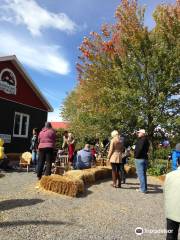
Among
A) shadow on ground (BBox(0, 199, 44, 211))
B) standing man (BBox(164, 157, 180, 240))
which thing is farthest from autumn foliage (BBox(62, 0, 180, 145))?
standing man (BBox(164, 157, 180, 240))

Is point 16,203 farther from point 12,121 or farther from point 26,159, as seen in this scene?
point 12,121

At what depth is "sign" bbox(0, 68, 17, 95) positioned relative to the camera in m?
19.4

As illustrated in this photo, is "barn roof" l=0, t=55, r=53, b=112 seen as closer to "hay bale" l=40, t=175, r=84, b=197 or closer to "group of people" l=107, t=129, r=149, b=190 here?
"group of people" l=107, t=129, r=149, b=190

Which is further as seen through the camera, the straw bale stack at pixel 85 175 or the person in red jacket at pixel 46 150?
the straw bale stack at pixel 85 175

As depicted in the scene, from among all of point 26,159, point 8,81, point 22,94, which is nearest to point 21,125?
point 22,94

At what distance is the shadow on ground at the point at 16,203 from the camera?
778 cm

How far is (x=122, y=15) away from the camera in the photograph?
21438 mm

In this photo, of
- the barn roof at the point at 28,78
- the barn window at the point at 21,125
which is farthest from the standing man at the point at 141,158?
the barn roof at the point at 28,78

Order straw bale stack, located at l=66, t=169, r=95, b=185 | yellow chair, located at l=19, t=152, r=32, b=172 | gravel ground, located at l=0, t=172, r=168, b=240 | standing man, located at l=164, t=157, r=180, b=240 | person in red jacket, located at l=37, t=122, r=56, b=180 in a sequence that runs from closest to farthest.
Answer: standing man, located at l=164, t=157, r=180, b=240
gravel ground, located at l=0, t=172, r=168, b=240
person in red jacket, located at l=37, t=122, r=56, b=180
straw bale stack, located at l=66, t=169, r=95, b=185
yellow chair, located at l=19, t=152, r=32, b=172

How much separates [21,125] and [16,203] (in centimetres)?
1326

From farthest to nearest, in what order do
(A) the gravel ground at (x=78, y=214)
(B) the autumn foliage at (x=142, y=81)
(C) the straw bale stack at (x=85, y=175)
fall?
1. (B) the autumn foliage at (x=142, y=81)
2. (C) the straw bale stack at (x=85, y=175)
3. (A) the gravel ground at (x=78, y=214)

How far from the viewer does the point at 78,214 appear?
7.70 meters

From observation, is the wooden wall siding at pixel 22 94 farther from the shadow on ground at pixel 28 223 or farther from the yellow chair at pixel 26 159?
the shadow on ground at pixel 28 223

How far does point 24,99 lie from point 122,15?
7.32 m
